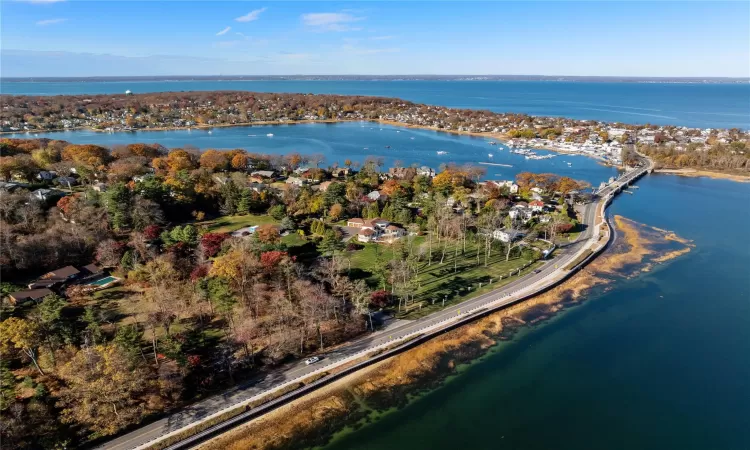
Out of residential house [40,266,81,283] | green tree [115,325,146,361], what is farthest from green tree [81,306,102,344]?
residential house [40,266,81,283]

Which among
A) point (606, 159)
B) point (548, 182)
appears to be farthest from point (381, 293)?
point (606, 159)

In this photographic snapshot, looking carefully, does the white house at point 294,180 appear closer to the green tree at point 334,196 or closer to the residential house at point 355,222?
the green tree at point 334,196

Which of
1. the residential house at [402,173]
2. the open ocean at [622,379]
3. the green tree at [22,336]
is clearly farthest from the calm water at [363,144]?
the green tree at [22,336]

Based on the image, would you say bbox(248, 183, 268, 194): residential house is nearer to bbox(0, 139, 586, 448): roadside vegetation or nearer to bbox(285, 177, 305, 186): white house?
bbox(0, 139, 586, 448): roadside vegetation

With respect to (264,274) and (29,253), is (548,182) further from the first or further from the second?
(29,253)

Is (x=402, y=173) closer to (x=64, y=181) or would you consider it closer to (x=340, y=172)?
(x=340, y=172)

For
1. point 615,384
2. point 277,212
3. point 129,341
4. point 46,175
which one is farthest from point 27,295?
point 615,384
